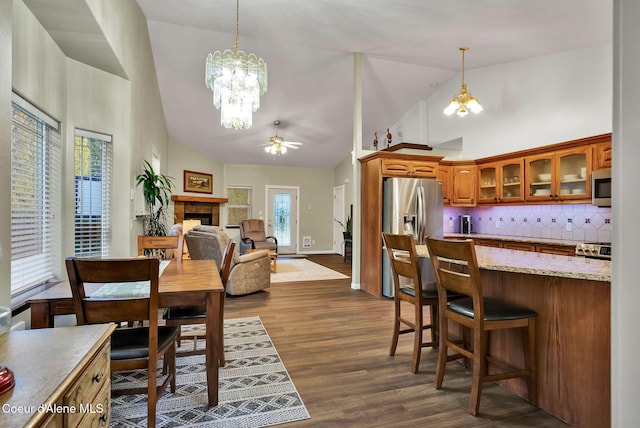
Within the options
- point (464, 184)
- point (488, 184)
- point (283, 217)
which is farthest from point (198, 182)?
point (488, 184)

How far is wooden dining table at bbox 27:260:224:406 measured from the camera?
1706 millimetres

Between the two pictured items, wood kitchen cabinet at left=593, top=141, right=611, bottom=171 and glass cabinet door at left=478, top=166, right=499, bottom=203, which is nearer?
wood kitchen cabinet at left=593, top=141, right=611, bottom=171

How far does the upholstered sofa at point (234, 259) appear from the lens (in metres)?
4.41

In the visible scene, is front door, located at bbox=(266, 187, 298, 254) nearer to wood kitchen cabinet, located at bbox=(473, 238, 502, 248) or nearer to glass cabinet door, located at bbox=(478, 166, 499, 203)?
glass cabinet door, located at bbox=(478, 166, 499, 203)

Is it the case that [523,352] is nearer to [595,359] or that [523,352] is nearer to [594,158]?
[595,359]

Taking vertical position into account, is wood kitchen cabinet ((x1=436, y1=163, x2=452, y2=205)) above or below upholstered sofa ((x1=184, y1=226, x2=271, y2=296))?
above

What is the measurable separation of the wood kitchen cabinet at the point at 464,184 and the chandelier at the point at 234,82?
3.71 metres

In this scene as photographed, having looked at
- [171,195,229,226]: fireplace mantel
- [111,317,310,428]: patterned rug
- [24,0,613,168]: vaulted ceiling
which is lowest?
[111,317,310,428]: patterned rug

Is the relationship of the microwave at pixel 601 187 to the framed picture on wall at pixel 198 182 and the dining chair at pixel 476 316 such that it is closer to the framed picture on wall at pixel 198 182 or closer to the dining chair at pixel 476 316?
the dining chair at pixel 476 316

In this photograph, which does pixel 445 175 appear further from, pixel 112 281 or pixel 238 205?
pixel 238 205

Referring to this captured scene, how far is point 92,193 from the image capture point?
3.30 metres

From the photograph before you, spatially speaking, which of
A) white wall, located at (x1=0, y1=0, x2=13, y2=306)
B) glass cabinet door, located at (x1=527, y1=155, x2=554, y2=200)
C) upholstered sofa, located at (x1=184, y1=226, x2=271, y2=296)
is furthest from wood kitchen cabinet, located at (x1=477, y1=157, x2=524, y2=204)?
white wall, located at (x1=0, y1=0, x2=13, y2=306)

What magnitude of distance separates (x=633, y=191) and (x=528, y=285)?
3.43 ft

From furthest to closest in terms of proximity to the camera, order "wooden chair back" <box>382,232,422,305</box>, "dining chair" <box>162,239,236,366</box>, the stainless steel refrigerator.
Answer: the stainless steel refrigerator, "wooden chair back" <box>382,232,422,305</box>, "dining chair" <box>162,239,236,366</box>
